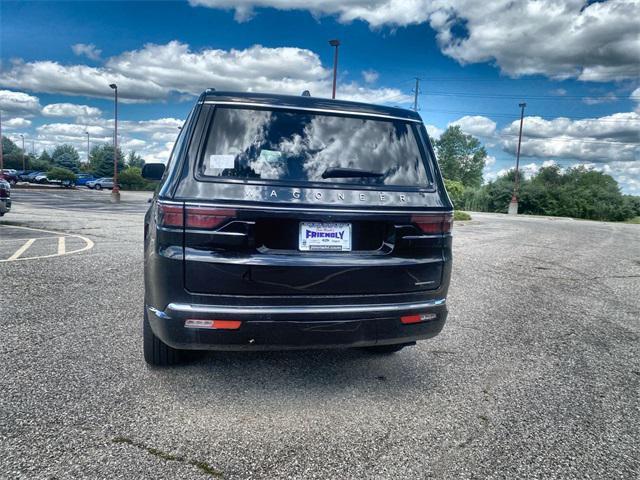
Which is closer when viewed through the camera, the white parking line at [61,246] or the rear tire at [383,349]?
the rear tire at [383,349]

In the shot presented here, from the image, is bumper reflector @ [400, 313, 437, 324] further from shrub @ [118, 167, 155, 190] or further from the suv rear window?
shrub @ [118, 167, 155, 190]

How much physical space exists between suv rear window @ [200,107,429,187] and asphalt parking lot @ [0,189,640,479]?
1.39m

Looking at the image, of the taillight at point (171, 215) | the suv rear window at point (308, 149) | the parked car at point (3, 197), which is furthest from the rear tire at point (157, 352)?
the parked car at point (3, 197)

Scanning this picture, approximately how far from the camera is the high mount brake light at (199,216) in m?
2.53

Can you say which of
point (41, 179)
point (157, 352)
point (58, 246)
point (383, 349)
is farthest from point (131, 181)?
point (383, 349)

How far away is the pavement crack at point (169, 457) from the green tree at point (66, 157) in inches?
3786

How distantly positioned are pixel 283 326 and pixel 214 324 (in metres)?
0.38

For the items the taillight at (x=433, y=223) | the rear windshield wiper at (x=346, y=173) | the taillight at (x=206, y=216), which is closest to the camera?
the taillight at (x=206, y=216)

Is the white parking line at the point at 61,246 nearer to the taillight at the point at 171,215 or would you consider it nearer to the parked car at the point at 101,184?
the taillight at the point at 171,215

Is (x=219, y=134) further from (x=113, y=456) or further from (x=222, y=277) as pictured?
(x=113, y=456)

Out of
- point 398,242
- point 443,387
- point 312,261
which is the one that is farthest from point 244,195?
point 443,387

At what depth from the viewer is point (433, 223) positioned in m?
2.94

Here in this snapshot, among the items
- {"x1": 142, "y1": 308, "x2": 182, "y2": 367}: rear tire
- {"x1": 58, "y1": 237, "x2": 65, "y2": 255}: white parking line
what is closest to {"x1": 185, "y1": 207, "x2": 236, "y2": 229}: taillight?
{"x1": 142, "y1": 308, "x2": 182, "y2": 367}: rear tire

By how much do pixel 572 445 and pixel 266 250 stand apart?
1.98m
